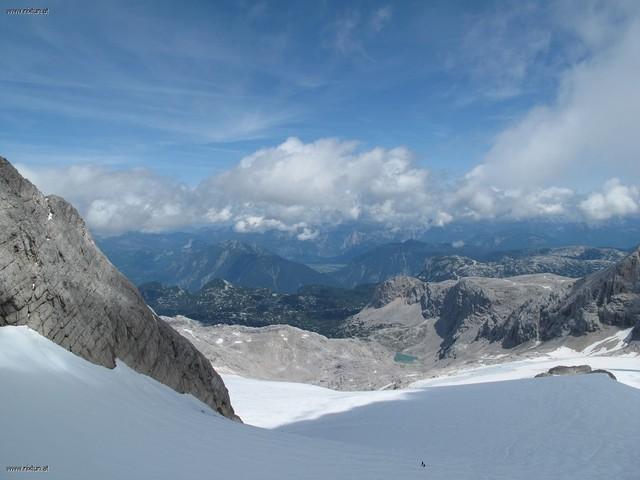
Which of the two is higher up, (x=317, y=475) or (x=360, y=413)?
(x=317, y=475)

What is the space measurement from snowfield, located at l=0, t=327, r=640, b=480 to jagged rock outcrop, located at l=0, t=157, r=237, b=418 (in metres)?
1.28

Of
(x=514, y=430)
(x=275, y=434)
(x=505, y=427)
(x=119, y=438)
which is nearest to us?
(x=119, y=438)

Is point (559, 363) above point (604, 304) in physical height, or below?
below

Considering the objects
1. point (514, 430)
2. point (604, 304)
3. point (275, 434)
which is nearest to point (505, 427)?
point (514, 430)

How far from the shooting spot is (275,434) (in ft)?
71.3

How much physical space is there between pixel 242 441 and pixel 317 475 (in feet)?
13.0

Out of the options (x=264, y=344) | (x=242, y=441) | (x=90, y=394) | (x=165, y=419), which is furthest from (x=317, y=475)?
(x=264, y=344)

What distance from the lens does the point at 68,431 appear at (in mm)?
13062

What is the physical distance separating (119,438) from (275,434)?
929 cm

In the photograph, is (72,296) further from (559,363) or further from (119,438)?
(559,363)

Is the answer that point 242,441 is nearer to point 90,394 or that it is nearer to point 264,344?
point 90,394

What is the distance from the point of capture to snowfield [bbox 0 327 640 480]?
12.6 m

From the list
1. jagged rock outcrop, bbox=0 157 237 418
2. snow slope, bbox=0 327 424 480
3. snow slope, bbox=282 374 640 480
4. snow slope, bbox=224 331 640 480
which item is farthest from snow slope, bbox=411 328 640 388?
jagged rock outcrop, bbox=0 157 237 418

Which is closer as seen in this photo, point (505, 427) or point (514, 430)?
point (514, 430)
